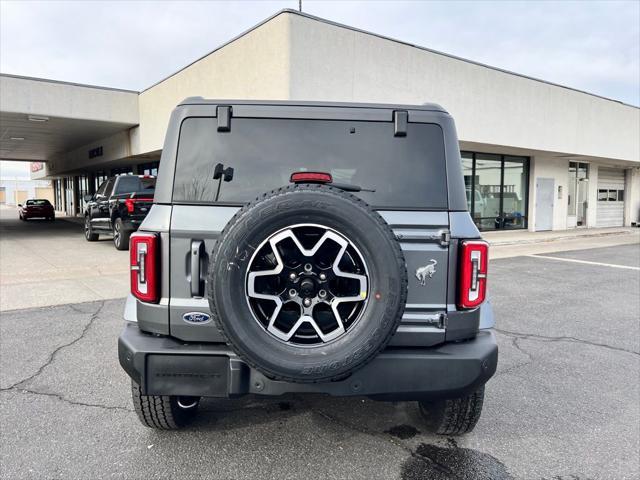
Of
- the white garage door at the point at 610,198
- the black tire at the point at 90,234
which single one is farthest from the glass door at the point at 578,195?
the black tire at the point at 90,234

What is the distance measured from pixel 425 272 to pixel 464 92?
13922mm

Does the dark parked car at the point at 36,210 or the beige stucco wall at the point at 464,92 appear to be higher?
the beige stucco wall at the point at 464,92

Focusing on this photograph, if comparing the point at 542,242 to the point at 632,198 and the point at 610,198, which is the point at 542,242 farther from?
the point at 632,198

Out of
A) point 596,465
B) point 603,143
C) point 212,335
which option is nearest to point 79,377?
point 212,335

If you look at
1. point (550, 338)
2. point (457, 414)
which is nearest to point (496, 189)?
point (550, 338)

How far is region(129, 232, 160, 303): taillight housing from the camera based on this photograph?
252cm

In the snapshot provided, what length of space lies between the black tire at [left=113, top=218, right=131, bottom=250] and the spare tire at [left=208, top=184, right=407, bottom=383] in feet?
37.3

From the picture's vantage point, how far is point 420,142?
2674 mm

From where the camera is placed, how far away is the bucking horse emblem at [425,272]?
254 cm

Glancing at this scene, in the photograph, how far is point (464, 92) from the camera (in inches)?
587

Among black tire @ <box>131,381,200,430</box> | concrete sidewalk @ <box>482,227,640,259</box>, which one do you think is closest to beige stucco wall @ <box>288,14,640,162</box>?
concrete sidewalk @ <box>482,227,640,259</box>

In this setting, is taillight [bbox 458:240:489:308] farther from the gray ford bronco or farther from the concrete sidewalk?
the concrete sidewalk

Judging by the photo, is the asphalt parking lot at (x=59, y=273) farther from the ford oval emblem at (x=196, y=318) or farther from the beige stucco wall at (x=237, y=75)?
the ford oval emblem at (x=196, y=318)

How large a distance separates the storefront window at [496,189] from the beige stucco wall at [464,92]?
1.77 meters
